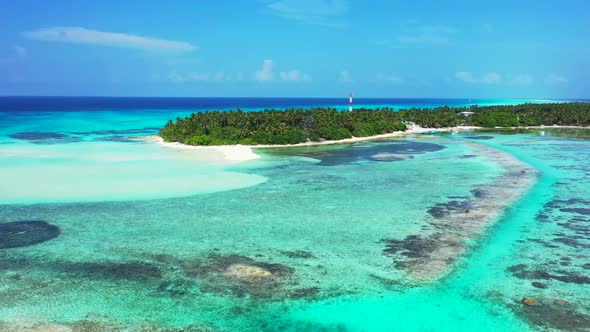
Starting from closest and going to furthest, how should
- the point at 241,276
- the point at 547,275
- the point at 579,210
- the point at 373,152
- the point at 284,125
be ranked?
the point at 241,276 → the point at 547,275 → the point at 579,210 → the point at 373,152 → the point at 284,125

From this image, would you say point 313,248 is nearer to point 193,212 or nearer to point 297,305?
point 297,305

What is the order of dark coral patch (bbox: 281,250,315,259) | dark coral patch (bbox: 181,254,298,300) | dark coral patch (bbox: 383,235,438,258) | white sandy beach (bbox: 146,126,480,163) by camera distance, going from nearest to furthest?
dark coral patch (bbox: 181,254,298,300) → dark coral patch (bbox: 281,250,315,259) → dark coral patch (bbox: 383,235,438,258) → white sandy beach (bbox: 146,126,480,163)

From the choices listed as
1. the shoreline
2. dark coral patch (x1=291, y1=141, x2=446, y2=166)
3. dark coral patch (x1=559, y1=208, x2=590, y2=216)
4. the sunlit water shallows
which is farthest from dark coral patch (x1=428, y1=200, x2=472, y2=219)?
the shoreline

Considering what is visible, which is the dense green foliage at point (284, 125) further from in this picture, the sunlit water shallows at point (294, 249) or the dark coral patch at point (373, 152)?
the sunlit water shallows at point (294, 249)

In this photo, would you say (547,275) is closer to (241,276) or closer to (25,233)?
(241,276)

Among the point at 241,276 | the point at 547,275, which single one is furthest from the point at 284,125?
the point at 547,275

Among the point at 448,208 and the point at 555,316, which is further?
the point at 448,208

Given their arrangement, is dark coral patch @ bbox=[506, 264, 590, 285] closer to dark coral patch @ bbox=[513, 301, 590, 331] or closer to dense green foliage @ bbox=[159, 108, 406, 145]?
dark coral patch @ bbox=[513, 301, 590, 331]

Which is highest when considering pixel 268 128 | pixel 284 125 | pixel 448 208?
pixel 284 125
